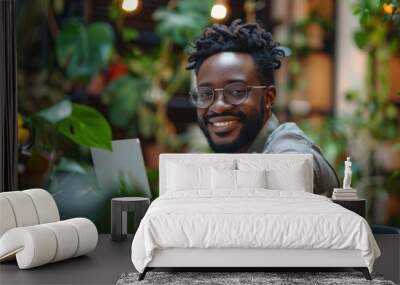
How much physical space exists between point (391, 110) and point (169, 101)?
2.20 m

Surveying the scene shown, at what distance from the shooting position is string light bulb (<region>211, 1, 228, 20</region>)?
603 cm

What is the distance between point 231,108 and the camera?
597 cm

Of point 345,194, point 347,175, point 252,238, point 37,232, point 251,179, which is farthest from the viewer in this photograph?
point 347,175

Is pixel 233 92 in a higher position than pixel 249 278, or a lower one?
higher

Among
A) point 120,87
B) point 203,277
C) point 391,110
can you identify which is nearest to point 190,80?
point 120,87

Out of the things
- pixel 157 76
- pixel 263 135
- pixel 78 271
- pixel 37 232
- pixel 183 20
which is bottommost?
pixel 78 271

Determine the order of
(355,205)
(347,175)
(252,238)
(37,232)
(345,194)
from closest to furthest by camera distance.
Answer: (252,238) < (37,232) < (355,205) < (345,194) < (347,175)

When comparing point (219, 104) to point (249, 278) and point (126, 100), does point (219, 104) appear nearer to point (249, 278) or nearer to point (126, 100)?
point (126, 100)

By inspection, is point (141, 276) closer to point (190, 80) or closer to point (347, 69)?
point (190, 80)

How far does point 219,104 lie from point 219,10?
36.7 inches

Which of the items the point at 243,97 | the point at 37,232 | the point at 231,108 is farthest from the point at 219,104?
the point at 37,232

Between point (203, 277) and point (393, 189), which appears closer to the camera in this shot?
point (203, 277)

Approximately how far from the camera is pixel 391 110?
6.05m

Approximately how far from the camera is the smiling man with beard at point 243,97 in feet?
19.6
